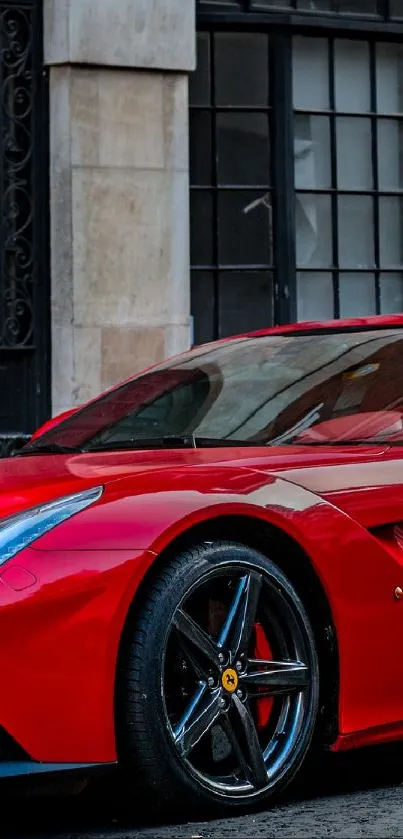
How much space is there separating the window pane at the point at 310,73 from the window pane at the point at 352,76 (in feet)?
0.29

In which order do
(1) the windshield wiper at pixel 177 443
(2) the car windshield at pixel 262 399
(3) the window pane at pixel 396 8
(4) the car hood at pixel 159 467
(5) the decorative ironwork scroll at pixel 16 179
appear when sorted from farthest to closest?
(3) the window pane at pixel 396 8 < (5) the decorative ironwork scroll at pixel 16 179 < (2) the car windshield at pixel 262 399 < (1) the windshield wiper at pixel 177 443 < (4) the car hood at pixel 159 467

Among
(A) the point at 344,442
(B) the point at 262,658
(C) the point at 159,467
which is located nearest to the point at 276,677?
(B) the point at 262,658

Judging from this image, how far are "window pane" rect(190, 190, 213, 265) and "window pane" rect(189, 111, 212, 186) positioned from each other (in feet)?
0.37

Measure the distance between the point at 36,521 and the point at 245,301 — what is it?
311 inches

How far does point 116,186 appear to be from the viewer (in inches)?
446

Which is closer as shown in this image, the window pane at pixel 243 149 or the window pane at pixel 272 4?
the window pane at pixel 243 149

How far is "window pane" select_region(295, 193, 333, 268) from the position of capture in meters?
12.2

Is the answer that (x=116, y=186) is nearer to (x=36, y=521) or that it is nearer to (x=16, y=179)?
(x=16, y=179)

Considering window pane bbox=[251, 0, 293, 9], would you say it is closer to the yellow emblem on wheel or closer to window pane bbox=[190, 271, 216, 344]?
window pane bbox=[190, 271, 216, 344]

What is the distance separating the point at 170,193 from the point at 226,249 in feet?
2.19

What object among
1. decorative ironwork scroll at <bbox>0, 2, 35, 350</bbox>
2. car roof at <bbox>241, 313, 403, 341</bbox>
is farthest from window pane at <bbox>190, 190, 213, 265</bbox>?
car roof at <bbox>241, 313, 403, 341</bbox>

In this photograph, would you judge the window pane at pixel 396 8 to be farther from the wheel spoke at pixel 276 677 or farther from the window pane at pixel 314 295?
the wheel spoke at pixel 276 677

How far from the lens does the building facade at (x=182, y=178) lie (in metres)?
11.2

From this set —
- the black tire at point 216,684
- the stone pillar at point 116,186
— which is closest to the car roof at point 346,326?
the black tire at point 216,684
